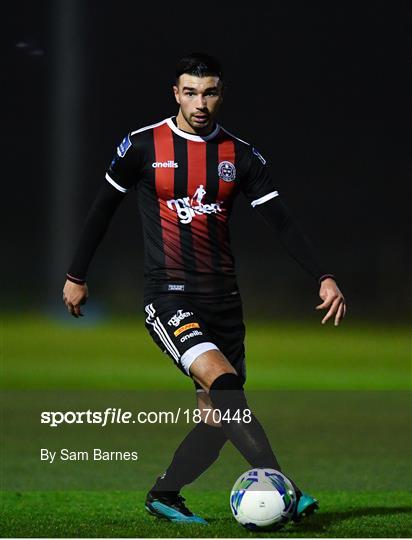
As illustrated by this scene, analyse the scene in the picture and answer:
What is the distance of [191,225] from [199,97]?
0.61m

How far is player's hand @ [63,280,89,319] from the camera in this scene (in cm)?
623

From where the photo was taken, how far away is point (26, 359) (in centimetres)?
1377

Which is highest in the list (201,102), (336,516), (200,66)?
(200,66)

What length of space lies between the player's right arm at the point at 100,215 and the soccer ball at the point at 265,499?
1.26 m

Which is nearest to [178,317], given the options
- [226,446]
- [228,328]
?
[228,328]

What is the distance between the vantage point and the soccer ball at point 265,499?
5.55 meters

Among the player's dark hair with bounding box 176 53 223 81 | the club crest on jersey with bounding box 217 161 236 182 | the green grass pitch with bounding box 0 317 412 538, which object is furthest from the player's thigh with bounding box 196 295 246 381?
the player's dark hair with bounding box 176 53 223 81

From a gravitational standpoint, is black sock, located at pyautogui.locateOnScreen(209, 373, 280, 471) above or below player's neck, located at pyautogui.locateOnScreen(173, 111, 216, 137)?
below

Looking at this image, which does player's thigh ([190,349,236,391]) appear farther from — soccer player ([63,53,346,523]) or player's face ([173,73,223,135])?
player's face ([173,73,223,135])

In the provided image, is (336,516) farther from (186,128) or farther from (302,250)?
(186,128)

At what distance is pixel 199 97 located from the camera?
6.08m

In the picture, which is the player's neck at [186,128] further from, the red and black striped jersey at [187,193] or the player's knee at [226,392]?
the player's knee at [226,392]

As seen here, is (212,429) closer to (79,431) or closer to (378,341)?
(79,431)

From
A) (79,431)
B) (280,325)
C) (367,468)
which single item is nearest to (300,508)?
(367,468)
